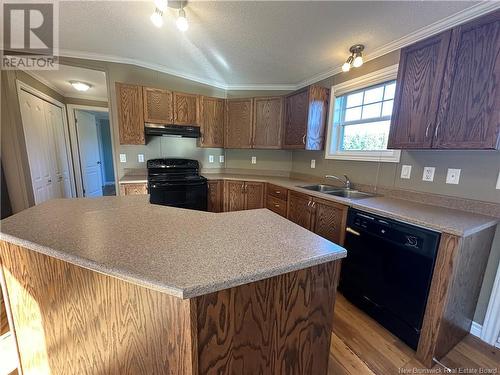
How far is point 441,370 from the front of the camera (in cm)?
136

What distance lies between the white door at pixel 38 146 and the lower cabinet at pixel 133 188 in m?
1.36

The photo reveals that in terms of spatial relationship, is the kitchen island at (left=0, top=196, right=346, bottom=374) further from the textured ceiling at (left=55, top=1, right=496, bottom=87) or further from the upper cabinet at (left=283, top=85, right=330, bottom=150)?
the upper cabinet at (left=283, top=85, right=330, bottom=150)

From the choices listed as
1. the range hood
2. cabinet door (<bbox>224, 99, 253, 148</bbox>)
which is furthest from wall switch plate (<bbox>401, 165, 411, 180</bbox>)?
the range hood

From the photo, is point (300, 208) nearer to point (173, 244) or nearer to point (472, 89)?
point (472, 89)

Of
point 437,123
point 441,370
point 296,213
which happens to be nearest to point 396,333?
point 441,370

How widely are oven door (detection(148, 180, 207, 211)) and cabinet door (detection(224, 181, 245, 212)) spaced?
1.20ft

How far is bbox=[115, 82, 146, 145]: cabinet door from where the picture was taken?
2.73 m

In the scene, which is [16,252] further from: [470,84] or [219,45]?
[470,84]

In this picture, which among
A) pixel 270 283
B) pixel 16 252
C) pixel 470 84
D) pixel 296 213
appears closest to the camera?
pixel 270 283

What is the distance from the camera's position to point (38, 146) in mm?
3145

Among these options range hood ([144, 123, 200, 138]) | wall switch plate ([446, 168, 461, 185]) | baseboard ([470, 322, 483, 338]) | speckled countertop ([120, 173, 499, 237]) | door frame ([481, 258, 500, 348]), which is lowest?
baseboard ([470, 322, 483, 338])

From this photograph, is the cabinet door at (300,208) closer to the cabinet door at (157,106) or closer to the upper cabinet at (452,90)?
the upper cabinet at (452,90)

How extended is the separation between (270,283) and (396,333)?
149cm

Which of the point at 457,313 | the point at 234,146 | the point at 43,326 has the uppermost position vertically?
the point at 234,146
